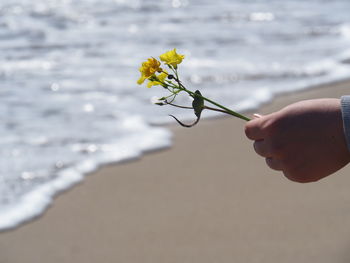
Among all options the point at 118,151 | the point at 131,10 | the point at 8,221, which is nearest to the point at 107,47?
the point at 131,10

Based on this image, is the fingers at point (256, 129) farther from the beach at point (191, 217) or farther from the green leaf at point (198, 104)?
the beach at point (191, 217)

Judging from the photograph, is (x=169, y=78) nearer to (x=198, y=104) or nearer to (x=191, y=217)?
(x=198, y=104)

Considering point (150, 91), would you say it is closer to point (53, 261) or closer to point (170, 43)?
point (170, 43)

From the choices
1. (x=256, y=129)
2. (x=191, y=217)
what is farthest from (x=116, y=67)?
(x=256, y=129)

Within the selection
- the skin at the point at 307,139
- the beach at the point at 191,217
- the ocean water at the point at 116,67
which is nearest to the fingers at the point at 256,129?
the skin at the point at 307,139

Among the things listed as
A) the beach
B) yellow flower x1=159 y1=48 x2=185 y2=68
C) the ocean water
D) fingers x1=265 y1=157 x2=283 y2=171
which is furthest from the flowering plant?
the ocean water
